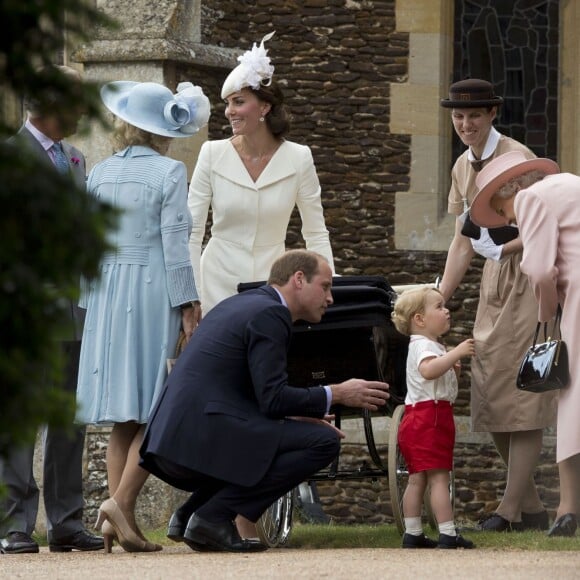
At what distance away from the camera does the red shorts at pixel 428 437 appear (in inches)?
280

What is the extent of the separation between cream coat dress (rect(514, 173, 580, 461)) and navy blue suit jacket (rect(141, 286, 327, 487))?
3.36 feet

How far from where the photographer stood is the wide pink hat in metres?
7.16

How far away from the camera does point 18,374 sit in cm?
280

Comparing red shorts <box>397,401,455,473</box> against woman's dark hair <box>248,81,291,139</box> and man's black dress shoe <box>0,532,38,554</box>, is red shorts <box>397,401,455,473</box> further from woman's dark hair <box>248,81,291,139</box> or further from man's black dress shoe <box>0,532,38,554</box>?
man's black dress shoe <box>0,532,38,554</box>

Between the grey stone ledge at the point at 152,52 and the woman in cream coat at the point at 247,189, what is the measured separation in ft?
Result: 10.4

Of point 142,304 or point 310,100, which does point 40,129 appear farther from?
point 310,100

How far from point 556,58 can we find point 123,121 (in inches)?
252

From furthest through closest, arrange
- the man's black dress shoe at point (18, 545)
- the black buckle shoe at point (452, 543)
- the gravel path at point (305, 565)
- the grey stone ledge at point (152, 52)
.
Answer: the grey stone ledge at point (152, 52)
the man's black dress shoe at point (18, 545)
the black buckle shoe at point (452, 543)
the gravel path at point (305, 565)

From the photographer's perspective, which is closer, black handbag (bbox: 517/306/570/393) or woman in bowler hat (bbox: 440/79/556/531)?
black handbag (bbox: 517/306/570/393)

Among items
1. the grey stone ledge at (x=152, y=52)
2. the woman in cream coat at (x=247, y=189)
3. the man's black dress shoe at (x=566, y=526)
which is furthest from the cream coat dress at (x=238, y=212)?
the grey stone ledge at (x=152, y=52)

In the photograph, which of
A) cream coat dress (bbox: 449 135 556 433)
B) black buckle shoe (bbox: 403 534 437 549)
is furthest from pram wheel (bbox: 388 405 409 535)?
cream coat dress (bbox: 449 135 556 433)

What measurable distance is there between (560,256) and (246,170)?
1682mm

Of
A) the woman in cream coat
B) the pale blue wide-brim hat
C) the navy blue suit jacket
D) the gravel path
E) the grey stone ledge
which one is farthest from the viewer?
the grey stone ledge

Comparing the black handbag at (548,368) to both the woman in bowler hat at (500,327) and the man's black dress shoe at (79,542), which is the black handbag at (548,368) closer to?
the woman in bowler hat at (500,327)
